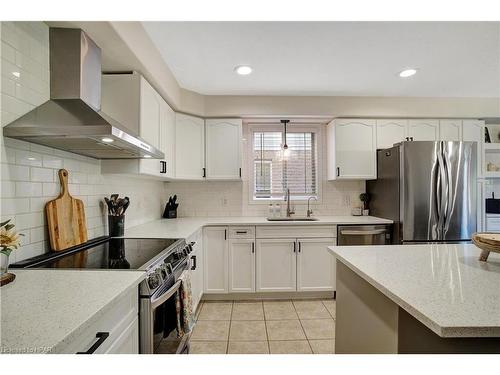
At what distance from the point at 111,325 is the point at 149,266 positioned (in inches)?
13.9

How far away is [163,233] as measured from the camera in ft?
7.34

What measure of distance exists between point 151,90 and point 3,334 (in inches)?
79.8

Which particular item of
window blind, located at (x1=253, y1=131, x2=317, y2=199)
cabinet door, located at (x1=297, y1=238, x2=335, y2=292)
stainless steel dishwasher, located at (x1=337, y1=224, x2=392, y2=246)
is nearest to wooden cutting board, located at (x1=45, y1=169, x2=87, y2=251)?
cabinet door, located at (x1=297, y1=238, x2=335, y2=292)

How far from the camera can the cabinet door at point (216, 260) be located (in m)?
2.95

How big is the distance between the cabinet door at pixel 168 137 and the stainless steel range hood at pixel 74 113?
2.78ft

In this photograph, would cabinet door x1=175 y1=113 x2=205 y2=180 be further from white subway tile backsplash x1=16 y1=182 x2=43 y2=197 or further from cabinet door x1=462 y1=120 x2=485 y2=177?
cabinet door x1=462 y1=120 x2=485 y2=177

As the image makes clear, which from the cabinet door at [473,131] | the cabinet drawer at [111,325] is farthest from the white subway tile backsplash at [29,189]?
the cabinet door at [473,131]

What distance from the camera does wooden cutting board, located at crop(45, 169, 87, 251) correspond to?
59.0 inches

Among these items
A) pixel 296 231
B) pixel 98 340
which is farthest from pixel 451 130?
pixel 98 340

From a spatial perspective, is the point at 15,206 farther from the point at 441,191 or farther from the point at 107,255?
the point at 441,191

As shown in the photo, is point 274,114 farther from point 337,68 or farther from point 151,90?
point 151,90

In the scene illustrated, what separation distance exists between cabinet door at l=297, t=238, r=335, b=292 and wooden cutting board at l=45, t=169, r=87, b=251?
2.17m

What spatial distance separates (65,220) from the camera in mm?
1608

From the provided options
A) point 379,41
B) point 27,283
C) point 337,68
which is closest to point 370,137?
point 337,68
